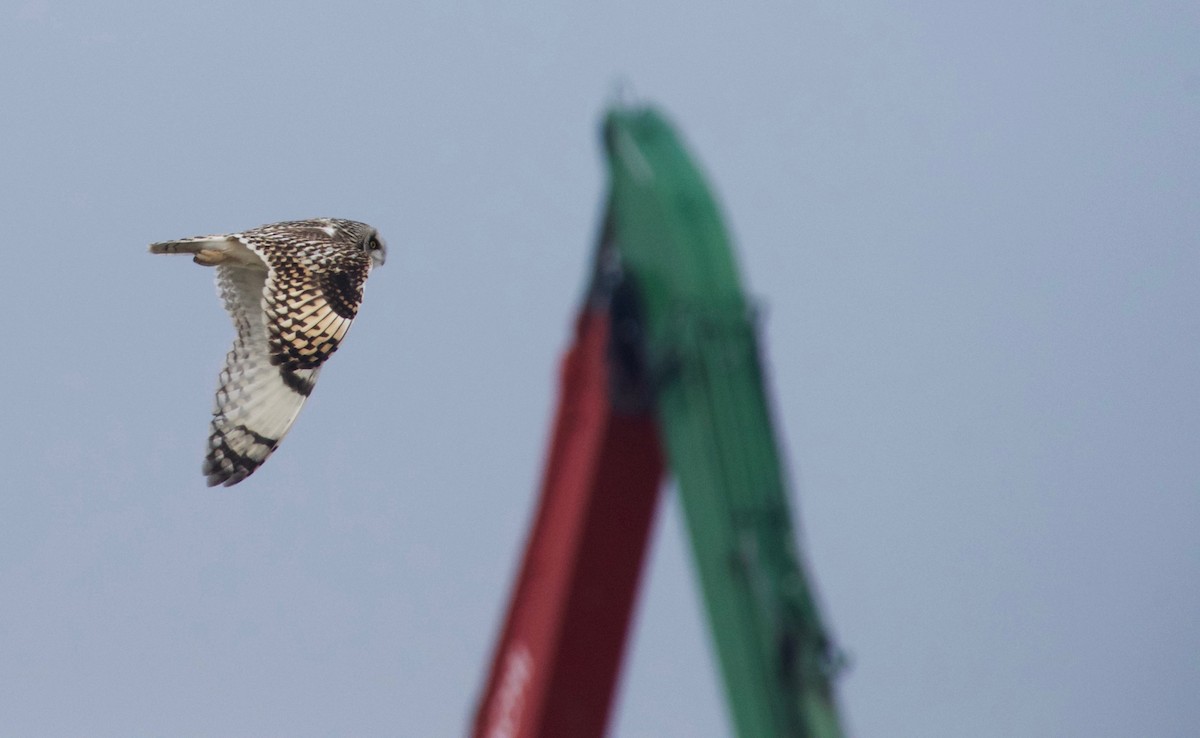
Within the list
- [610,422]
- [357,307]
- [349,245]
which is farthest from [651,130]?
[349,245]

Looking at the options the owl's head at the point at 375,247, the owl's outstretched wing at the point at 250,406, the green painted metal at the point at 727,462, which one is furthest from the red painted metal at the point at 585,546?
the owl's head at the point at 375,247

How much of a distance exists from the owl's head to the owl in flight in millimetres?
427

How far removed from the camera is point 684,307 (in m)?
4.59

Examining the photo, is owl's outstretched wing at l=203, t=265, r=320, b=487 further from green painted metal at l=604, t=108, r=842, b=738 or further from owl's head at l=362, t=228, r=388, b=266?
green painted metal at l=604, t=108, r=842, b=738

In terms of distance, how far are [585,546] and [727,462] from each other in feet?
2.81

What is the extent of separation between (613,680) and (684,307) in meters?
1.32

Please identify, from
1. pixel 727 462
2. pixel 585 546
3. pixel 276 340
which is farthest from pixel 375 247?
pixel 727 462

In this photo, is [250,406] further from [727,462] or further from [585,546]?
[727,462]

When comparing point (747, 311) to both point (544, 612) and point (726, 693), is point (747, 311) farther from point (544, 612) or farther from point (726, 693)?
point (544, 612)

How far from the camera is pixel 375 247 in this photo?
9141 mm

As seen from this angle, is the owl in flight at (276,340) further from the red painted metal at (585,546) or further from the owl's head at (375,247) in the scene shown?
the red painted metal at (585,546)

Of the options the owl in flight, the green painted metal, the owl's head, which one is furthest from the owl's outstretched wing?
the green painted metal

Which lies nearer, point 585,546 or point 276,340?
point 585,546

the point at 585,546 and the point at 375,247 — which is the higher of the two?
the point at 375,247
